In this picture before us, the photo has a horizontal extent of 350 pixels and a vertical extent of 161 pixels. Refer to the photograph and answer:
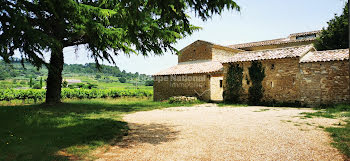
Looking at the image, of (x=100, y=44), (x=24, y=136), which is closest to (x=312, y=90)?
(x=100, y=44)

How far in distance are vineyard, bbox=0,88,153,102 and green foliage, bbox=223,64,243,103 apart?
14340 mm

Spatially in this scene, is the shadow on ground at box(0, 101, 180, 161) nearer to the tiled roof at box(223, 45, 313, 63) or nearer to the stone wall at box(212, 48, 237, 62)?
the tiled roof at box(223, 45, 313, 63)

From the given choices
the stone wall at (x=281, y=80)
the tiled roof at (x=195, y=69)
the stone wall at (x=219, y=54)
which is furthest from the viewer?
the stone wall at (x=219, y=54)

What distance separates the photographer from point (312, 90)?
1297 centimetres

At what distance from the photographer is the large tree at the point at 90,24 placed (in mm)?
4457

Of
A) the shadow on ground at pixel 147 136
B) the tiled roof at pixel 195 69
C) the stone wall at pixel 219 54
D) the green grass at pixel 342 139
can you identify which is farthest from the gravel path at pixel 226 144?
the stone wall at pixel 219 54

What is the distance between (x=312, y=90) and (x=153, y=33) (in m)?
9.80

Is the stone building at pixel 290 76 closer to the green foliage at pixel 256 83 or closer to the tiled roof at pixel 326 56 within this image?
the tiled roof at pixel 326 56

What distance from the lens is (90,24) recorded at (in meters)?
9.39

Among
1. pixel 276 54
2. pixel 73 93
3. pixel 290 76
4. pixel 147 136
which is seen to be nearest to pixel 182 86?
pixel 276 54

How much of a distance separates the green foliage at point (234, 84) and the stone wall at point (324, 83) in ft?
12.8

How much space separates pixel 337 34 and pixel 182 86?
15764 mm

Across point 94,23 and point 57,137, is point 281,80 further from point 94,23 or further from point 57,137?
point 57,137

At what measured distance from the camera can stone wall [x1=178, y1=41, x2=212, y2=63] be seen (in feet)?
77.6
